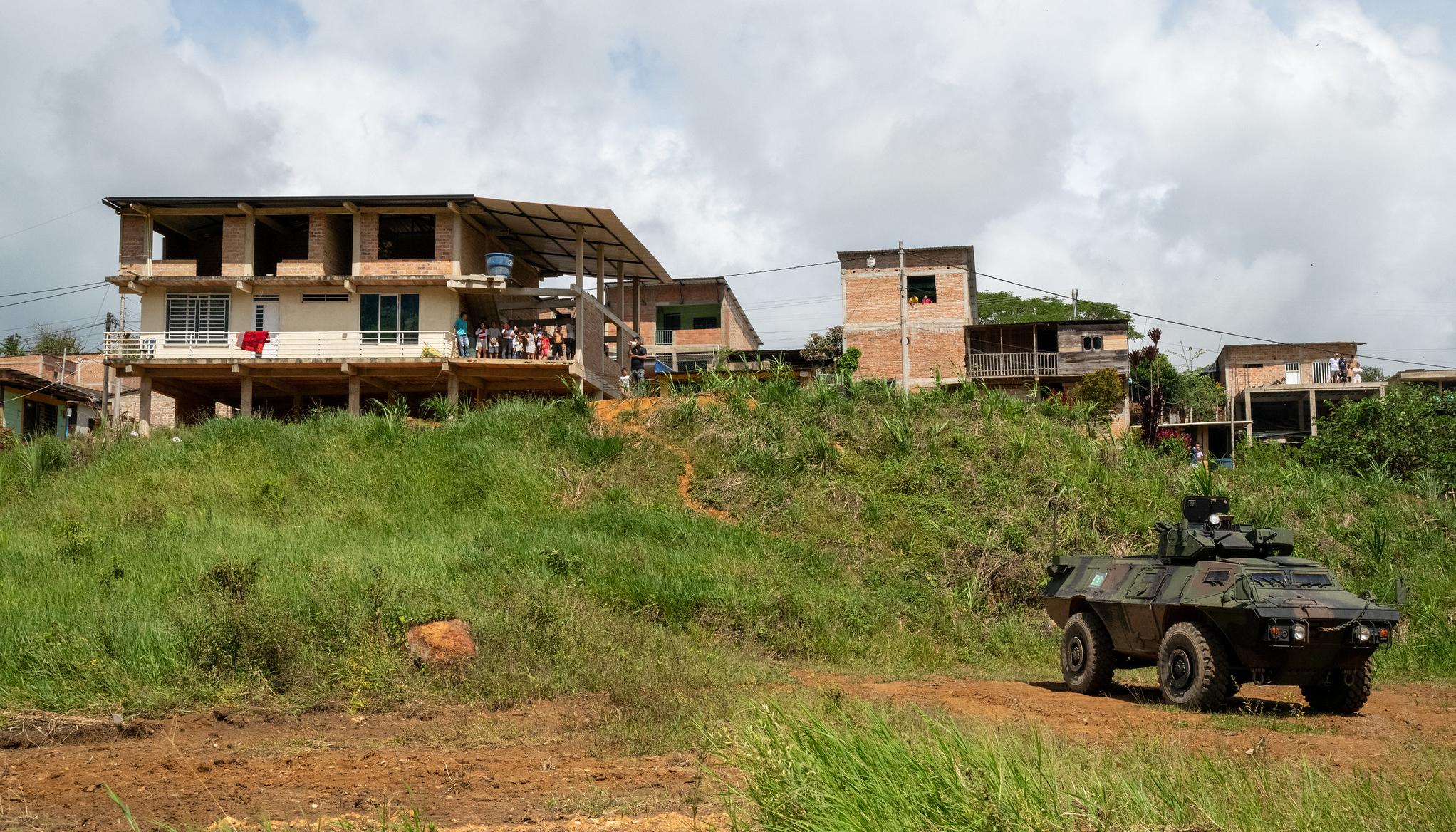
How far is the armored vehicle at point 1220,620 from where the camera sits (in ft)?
34.2

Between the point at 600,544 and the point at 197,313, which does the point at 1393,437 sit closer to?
the point at 600,544

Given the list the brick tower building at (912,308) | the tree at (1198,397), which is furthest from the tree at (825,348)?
the tree at (1198,397)

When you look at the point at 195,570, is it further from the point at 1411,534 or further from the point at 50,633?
the point at 1411,534

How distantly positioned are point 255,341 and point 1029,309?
4126 centimetres

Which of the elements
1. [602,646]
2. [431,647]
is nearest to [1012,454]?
[602,646]

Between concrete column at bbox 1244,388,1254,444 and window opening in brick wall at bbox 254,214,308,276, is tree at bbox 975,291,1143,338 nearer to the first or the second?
concrete column at bbox 1244,388,1254,444

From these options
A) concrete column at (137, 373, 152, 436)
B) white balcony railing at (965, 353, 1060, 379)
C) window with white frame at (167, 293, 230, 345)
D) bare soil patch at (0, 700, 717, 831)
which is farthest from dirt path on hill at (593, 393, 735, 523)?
white balcony railing at (965, 353, 1060, 379)

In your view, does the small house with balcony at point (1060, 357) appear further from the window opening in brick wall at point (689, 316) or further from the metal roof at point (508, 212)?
the metal roof at point (508, 212)

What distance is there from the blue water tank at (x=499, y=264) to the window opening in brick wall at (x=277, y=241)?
5.78m

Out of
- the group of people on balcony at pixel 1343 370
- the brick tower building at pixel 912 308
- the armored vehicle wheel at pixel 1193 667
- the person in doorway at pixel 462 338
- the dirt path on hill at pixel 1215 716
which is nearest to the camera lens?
the dirt path on hill at pixel 1215 716

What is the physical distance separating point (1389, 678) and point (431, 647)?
1158 cm

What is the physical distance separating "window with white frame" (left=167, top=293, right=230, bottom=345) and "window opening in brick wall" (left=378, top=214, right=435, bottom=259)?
14.9 feet

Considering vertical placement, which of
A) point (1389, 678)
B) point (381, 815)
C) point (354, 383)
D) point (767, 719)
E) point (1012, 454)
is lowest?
point (1389, 678)

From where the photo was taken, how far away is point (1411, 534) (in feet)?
68.0
